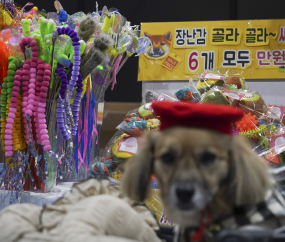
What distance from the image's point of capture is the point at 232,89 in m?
1.40

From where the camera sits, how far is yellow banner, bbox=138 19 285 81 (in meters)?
1.88

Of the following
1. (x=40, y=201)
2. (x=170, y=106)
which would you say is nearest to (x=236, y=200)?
(x=170, y=106)

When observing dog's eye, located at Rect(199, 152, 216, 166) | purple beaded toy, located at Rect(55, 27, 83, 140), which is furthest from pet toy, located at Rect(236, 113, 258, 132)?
→ dog's eye, located at Rect(199, 152, 216, 166)

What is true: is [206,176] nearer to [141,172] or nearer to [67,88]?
[141,172]

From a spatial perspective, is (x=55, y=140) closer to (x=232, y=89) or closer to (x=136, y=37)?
(x=136, y=37)

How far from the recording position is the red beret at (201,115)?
0.55 m

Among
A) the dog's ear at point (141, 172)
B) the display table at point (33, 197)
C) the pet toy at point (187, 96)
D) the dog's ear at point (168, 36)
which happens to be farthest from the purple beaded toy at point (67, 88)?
the dog's ear at point (168, 36)

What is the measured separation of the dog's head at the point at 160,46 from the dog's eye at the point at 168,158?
1471 mm

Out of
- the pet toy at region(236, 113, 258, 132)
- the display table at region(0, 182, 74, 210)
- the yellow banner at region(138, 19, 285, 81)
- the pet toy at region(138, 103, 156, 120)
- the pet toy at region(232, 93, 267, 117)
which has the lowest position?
the display table at region(0, 182, 74, 210)

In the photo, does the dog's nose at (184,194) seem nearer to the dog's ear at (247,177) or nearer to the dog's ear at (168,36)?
the dog's ear at (247,177)

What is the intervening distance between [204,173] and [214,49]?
1.54 m

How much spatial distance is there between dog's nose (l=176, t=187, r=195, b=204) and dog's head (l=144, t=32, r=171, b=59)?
5.06 feet

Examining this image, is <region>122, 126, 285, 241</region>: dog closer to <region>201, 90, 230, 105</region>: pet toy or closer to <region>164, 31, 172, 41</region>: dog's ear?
<region>201, 90, 230, 105</region>: pet toy

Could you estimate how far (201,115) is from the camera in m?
0.56
